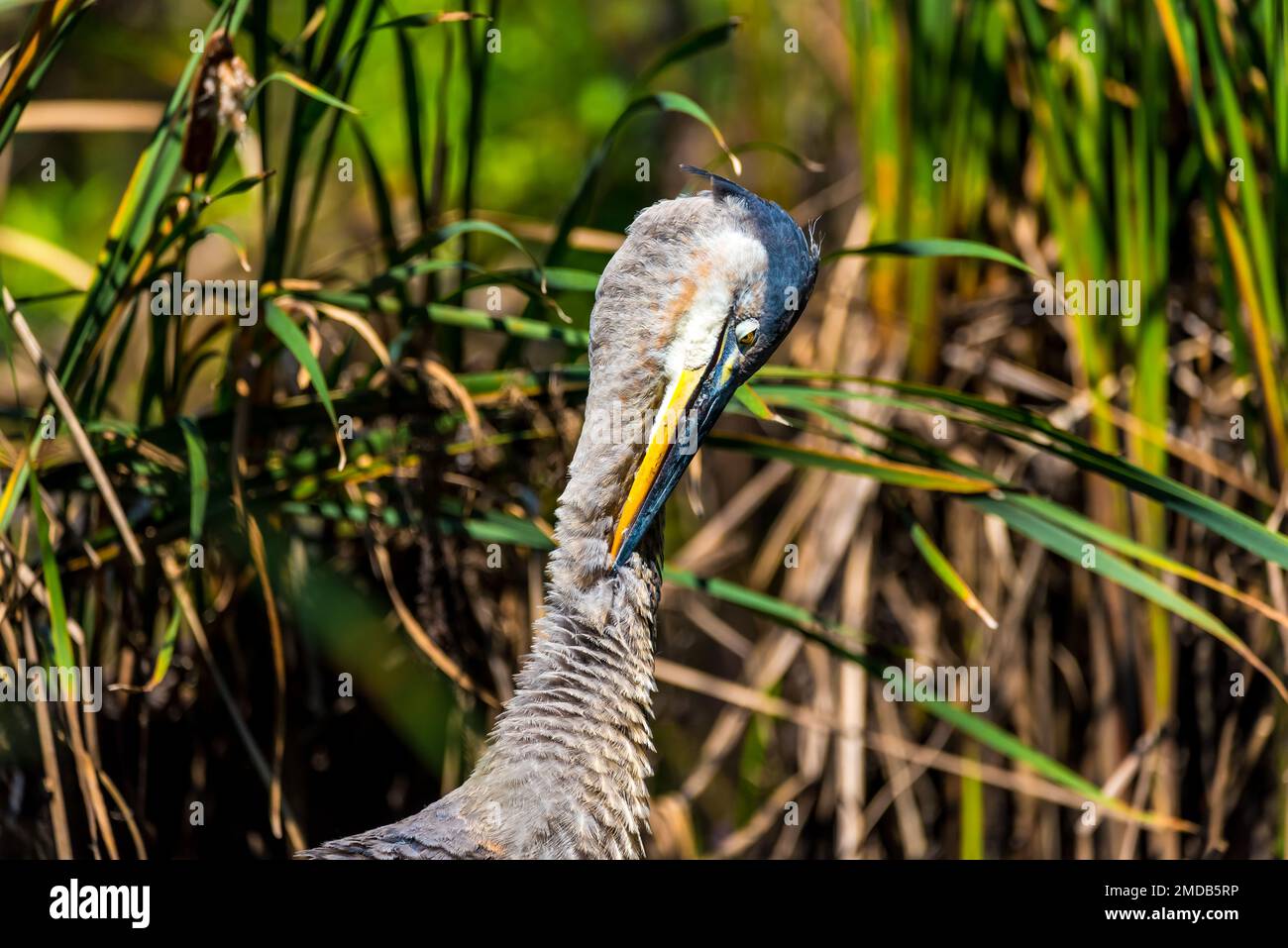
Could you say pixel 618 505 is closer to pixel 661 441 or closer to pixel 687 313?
pixel 661 441

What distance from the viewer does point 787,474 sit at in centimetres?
308

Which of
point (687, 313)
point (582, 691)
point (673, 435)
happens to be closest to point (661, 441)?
point (673, 435)

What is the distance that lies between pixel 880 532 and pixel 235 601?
5.11 ft

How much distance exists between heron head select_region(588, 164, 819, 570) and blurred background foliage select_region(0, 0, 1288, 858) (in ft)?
0.52

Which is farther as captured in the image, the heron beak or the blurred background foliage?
the blurred background foliage

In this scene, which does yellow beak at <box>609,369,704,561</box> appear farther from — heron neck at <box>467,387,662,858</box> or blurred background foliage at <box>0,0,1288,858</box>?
blurred background foliage at <box>0,0,1288,858</box>

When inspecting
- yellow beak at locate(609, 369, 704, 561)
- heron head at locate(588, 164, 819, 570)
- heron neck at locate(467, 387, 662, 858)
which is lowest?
heron neck at locate(467, 387, 662, 858)

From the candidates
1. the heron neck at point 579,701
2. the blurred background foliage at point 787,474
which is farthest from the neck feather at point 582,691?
the blurred background foliage at point 787,474

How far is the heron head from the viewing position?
162 centimetres

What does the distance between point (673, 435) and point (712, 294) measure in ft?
0.69

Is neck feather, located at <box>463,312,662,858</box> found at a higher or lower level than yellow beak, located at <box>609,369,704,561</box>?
lower

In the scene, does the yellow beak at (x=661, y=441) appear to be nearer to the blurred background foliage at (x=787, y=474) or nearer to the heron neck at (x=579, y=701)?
the heron neck at (x=579, y=701)

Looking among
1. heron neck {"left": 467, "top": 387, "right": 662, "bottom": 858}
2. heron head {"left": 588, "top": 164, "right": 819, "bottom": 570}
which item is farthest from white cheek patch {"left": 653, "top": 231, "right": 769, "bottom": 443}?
heron neck {"left": 467, "top": 387, "right": 662, "bottom": 858}

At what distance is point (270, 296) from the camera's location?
1973 mm
